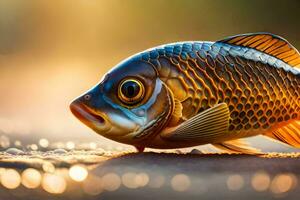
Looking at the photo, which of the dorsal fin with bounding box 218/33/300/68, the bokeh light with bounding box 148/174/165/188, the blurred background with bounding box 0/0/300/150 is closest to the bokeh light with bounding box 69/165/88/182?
the bokeh light with bounding box 148/174/165/188

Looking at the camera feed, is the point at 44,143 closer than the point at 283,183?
No

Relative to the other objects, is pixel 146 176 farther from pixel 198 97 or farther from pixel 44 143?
pixel 44 143

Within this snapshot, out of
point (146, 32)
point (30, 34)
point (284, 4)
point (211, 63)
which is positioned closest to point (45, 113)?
point (30, 34)

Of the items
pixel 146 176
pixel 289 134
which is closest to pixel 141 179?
pixel 146 176

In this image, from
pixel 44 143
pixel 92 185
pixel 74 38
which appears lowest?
pixel 92 185

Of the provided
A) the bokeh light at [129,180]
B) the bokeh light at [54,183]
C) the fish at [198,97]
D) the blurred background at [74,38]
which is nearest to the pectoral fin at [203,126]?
the fish at [198,97]

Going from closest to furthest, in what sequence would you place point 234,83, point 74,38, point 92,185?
1. point 92,185
2. point 234,83
3. point 74,38

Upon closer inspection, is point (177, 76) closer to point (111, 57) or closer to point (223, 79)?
point (223, 79)
